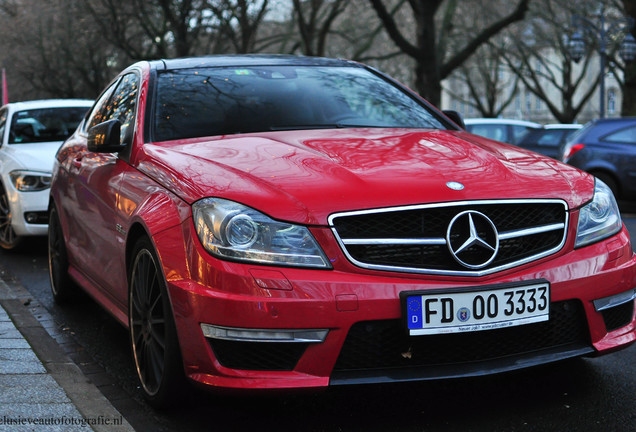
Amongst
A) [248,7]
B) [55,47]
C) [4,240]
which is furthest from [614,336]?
[55,47]

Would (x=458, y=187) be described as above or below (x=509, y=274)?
above

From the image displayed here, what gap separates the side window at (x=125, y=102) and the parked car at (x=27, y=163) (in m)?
3.62

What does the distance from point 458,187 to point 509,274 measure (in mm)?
382

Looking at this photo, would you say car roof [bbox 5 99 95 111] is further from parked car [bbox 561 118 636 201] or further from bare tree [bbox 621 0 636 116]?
bare tree [bbox 621 0 636 116]

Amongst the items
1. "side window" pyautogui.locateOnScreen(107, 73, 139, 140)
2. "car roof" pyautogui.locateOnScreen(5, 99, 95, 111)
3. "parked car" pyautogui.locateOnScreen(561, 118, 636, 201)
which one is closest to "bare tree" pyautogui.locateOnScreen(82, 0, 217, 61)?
"parked car" pyautogui.locateOnScreen(561, 118, 636, 201)

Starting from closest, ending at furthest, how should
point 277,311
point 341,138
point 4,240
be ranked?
point 277,311
point 341,138
point 4,240

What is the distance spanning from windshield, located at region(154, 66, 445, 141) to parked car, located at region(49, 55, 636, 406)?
360mm

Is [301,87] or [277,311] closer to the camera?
[277,311]

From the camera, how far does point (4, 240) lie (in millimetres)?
9438

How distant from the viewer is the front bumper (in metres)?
3.32

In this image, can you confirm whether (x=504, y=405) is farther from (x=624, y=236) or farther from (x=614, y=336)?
(x=624, y=236)

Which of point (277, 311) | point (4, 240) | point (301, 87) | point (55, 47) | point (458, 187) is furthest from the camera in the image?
point (55, 47)

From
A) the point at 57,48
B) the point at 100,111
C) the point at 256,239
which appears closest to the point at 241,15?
the point at 57,48

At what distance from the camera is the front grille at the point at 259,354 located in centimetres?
339
